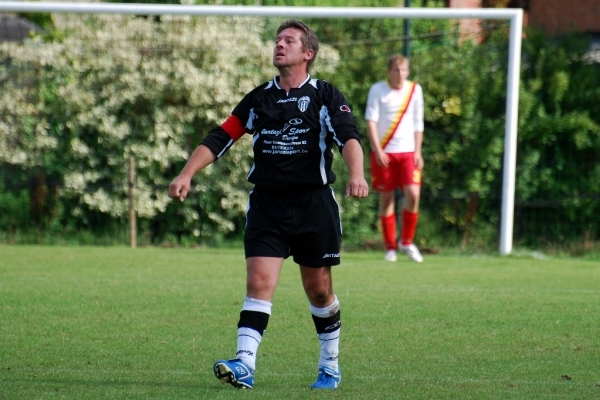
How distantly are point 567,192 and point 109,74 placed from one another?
6.60 m

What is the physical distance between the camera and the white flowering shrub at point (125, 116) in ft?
46.5

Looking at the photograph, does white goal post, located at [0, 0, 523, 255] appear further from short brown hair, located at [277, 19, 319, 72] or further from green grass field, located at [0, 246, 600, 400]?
short brown hair, located at [277, 19, 319, 72]

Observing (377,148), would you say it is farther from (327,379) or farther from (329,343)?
(327,379)

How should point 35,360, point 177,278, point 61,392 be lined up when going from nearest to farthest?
point 61,392
point 35,360
point 177,278

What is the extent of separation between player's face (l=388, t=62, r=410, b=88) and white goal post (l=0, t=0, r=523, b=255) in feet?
4.37

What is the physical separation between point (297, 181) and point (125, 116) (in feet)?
30.7

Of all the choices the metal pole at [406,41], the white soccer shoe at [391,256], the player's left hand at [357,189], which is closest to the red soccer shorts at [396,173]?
the white soccer shoe at [391,256]

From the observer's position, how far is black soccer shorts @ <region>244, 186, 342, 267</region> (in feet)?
17.7

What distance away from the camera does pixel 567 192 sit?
14.0 metres

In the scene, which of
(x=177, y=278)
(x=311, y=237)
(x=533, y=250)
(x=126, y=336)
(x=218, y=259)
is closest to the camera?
(x=311, y=237)

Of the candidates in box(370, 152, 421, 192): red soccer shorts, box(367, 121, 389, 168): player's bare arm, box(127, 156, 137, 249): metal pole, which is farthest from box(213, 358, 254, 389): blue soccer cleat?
box(127, 156, 137, 249): metal pole

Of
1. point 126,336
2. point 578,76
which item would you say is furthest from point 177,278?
point 578,76

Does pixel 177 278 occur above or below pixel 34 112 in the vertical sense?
below

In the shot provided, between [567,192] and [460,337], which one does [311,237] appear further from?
[567,192]
